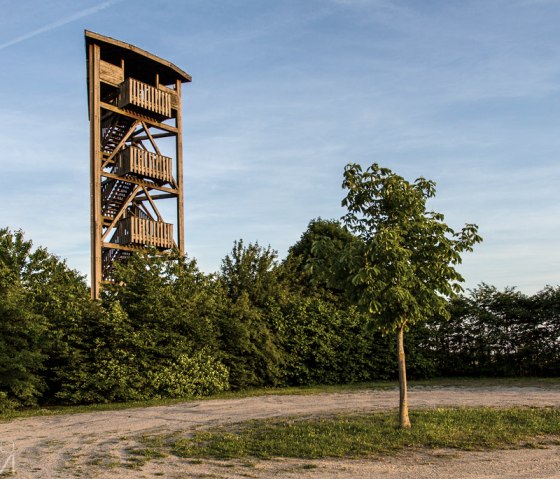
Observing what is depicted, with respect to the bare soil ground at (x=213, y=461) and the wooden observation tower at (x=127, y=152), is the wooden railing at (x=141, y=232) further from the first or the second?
the bare soil ground at (x=213, y=461)

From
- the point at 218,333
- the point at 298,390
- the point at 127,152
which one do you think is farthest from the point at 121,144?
the point at 298,390

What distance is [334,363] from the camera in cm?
2462

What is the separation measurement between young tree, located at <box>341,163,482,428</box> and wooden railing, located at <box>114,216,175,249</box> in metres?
18.0

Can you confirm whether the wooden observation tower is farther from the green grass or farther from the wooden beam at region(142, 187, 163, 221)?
the green grass

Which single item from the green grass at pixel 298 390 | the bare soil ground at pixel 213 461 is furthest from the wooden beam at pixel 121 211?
the bare soil ground at pixel 213 461

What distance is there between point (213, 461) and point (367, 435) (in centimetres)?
289

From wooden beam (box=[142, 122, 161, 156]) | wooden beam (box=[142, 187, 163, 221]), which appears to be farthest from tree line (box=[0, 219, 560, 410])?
wooden beam (box=[142, 122, 161, 156])

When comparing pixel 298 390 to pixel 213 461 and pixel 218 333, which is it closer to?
pixel 218 333

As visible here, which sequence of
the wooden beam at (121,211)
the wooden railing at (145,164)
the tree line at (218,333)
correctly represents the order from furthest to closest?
the wooden railing at (145,164), the wooden beam at (121,211), the tree line at (218,333)

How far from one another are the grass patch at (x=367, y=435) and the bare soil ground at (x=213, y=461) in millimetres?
481

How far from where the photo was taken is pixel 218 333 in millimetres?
21062

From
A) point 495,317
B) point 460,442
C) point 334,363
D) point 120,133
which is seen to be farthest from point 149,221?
point 460,442

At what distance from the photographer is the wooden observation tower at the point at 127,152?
28.1m

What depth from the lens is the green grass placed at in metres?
16.0
